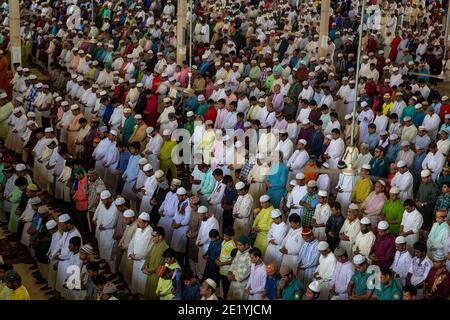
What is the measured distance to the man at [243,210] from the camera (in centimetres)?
996

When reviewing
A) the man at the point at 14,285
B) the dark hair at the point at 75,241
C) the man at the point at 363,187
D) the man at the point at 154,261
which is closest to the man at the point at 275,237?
the man at the point at 154,261

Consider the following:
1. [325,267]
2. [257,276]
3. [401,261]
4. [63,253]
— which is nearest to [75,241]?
[63,253]

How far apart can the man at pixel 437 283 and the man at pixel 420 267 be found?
0.19ft

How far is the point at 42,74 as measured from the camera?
19766 mm

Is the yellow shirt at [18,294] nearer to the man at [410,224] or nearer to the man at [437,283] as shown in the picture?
the man at [437,283]

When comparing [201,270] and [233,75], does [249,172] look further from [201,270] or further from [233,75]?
[233,75]

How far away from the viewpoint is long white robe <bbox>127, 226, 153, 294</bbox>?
29.5 ft

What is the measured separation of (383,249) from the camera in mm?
8852

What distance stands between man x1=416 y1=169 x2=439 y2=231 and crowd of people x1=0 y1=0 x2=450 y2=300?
0.03m

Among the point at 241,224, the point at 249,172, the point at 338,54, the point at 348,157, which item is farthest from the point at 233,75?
the point at 348,157

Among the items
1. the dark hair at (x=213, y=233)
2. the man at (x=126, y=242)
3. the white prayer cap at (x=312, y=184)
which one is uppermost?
the white prayer cap at (x=312, y=184)

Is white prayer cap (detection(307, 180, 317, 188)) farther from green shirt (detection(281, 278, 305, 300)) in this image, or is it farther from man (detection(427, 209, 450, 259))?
green shirt (detection(281, 278, 305, 300))

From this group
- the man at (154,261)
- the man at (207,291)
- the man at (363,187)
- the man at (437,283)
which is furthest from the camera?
the man at (363,187)

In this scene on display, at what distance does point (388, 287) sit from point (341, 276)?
0.61 meters
